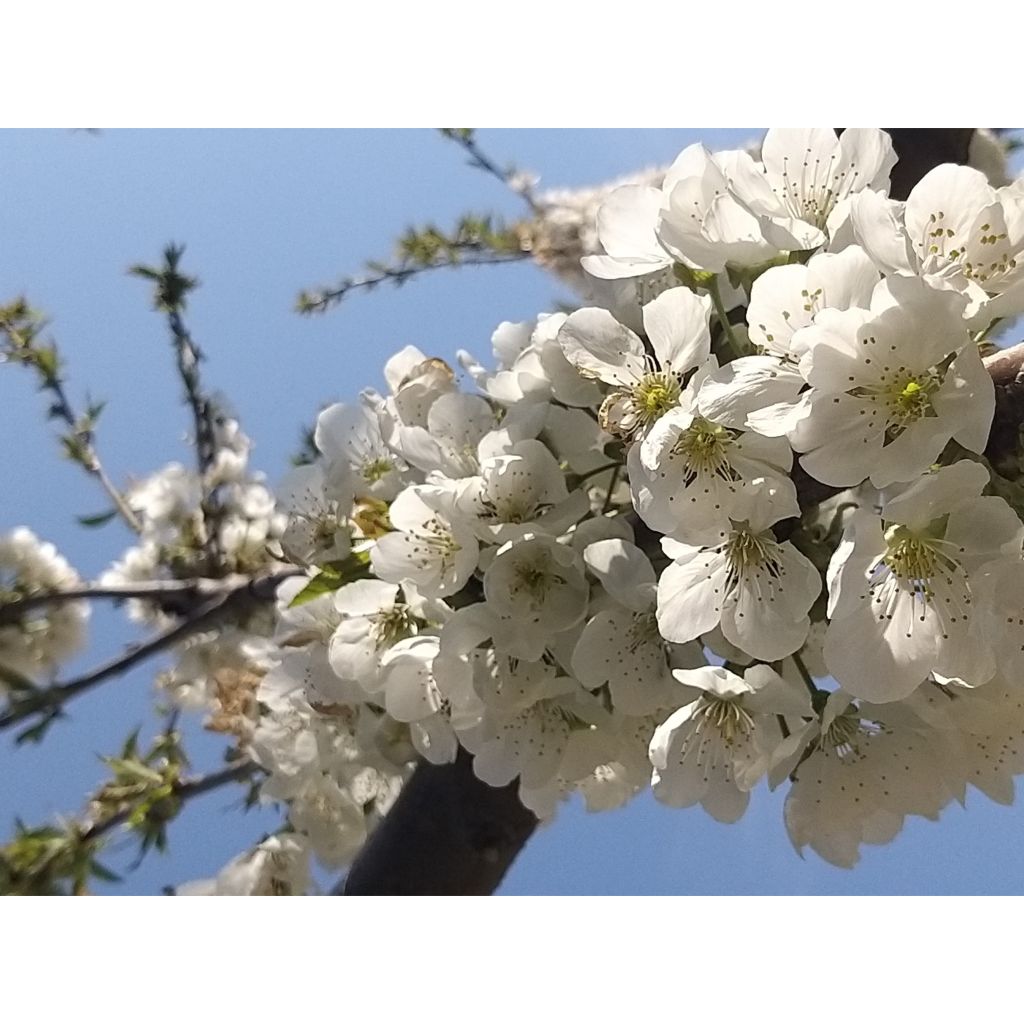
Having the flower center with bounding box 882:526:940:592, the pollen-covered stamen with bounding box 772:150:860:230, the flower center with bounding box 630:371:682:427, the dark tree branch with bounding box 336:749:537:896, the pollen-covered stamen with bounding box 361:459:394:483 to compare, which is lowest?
the dark tree branch with bounding box 336:749:537:896

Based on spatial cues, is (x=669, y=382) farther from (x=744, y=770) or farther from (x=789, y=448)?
(x=744, y=770)

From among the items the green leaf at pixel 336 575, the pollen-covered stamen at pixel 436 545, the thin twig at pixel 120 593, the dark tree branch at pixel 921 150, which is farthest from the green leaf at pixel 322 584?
the dark tree branch at pixel 921 150

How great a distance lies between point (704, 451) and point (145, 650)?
0.93 meters

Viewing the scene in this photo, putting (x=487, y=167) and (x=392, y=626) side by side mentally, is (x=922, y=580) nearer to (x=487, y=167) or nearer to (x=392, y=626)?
(x=392, y=626)

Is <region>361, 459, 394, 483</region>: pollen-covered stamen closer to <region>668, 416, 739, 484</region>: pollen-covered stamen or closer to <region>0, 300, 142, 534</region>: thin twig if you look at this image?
<region>668, 416, 739, 484</region>: pollen-covered stamen

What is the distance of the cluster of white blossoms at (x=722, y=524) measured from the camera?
444 millimetres

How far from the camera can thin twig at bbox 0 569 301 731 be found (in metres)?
1.05

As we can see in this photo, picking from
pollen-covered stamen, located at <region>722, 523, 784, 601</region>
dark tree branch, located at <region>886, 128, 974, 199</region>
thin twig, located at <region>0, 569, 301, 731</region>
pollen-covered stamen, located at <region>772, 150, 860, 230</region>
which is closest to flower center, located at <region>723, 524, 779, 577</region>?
pollen-covered stamen, located at <region>722, 523, 784, 601</region>

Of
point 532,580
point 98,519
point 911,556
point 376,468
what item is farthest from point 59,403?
point 911,556

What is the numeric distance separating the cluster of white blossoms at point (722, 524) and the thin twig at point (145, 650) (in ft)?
1.52

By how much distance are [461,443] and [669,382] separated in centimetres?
18
